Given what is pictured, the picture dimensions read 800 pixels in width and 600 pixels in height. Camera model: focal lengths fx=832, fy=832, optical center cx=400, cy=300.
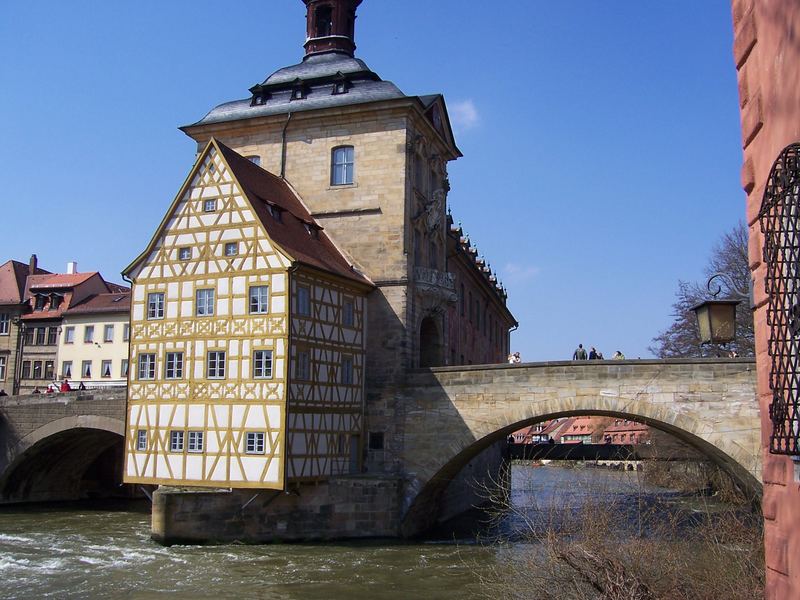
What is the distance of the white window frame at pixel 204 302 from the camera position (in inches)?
861

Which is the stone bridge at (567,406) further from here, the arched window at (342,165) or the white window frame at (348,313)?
the arched window at (342,165)

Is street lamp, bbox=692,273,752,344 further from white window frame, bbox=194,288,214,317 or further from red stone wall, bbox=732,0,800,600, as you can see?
white window frame, bbox=194,288,214,317

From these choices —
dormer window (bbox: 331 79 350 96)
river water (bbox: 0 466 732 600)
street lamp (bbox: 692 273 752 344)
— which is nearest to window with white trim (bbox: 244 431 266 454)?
river water (bbox: 0 466 732 600)

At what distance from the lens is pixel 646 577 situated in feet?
29.3

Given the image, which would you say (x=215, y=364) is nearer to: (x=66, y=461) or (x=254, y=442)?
(x=254, y=442)

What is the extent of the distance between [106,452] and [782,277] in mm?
34309

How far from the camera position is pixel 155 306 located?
74.6ft

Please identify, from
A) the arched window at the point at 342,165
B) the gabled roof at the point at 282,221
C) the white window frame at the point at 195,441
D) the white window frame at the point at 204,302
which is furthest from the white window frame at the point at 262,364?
the arched window at the point at 342,165

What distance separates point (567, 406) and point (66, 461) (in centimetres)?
2053

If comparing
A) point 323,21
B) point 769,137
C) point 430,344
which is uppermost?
point 323,21

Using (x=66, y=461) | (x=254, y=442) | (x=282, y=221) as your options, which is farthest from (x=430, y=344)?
(x=66, y=461)

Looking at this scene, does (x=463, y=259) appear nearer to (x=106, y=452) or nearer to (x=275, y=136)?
(x=275, y=136)

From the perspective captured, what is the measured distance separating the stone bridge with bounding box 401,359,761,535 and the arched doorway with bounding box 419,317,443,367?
14.8ft

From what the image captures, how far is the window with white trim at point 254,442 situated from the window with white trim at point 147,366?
3587 millimetres
